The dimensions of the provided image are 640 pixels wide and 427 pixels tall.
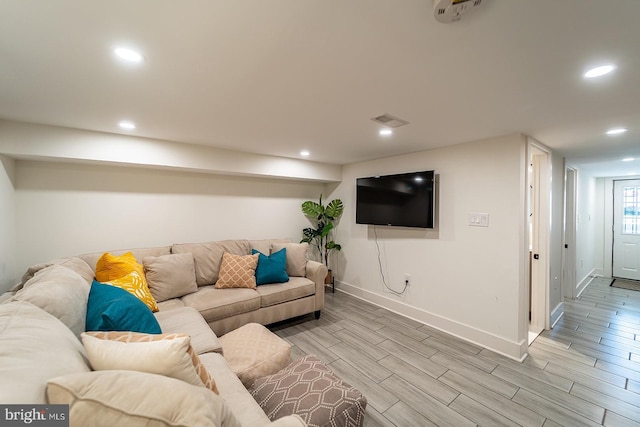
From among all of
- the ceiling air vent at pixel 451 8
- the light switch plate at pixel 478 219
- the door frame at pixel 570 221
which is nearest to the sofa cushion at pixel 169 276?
the ceiling air vent at pixel 451 8

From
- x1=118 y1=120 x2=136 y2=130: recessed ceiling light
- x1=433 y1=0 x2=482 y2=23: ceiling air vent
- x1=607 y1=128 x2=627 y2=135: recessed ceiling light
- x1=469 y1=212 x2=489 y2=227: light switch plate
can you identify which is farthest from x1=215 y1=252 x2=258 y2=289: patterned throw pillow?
x1=607 y1=128 x2=627 y2=135: recessed ceiling light

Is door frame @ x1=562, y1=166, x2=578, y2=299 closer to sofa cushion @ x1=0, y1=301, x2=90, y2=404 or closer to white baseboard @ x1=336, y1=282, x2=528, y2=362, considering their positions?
white baseboard @ x1=336, y1=282, x2=528, y2=362

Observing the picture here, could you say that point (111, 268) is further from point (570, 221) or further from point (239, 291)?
point (570, 221)

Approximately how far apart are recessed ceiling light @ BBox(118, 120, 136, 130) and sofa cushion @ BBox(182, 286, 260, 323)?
1795mm

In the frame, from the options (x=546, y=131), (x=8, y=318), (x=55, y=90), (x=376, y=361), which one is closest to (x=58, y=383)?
(x=8, y=318)

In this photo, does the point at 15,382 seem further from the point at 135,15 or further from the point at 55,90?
the point at 55,90

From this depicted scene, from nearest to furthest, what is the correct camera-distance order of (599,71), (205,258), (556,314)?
(599,71) < (205,258) < (556,314)

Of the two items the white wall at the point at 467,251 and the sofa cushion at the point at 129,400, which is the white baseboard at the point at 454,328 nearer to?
the white wall at the point at 467,251

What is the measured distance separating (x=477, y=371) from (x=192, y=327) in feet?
8.23

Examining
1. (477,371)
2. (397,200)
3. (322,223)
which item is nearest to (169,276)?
(322,223)

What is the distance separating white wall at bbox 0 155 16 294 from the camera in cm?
226

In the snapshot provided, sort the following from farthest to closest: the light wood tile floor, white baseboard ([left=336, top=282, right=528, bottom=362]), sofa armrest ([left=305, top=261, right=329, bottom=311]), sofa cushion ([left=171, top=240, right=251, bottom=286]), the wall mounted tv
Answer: sofa armrest ([left=305, top=261, right=329, bottom=311]) → the wall mounted tv → sofa cushion ([left=171, top=240, right=251, bottom=286]) → white baseboard ([left=336, top=282, right=528, bottom=362]) → the light wood tile floor

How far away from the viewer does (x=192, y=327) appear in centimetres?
194

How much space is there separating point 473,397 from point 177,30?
3.05m
